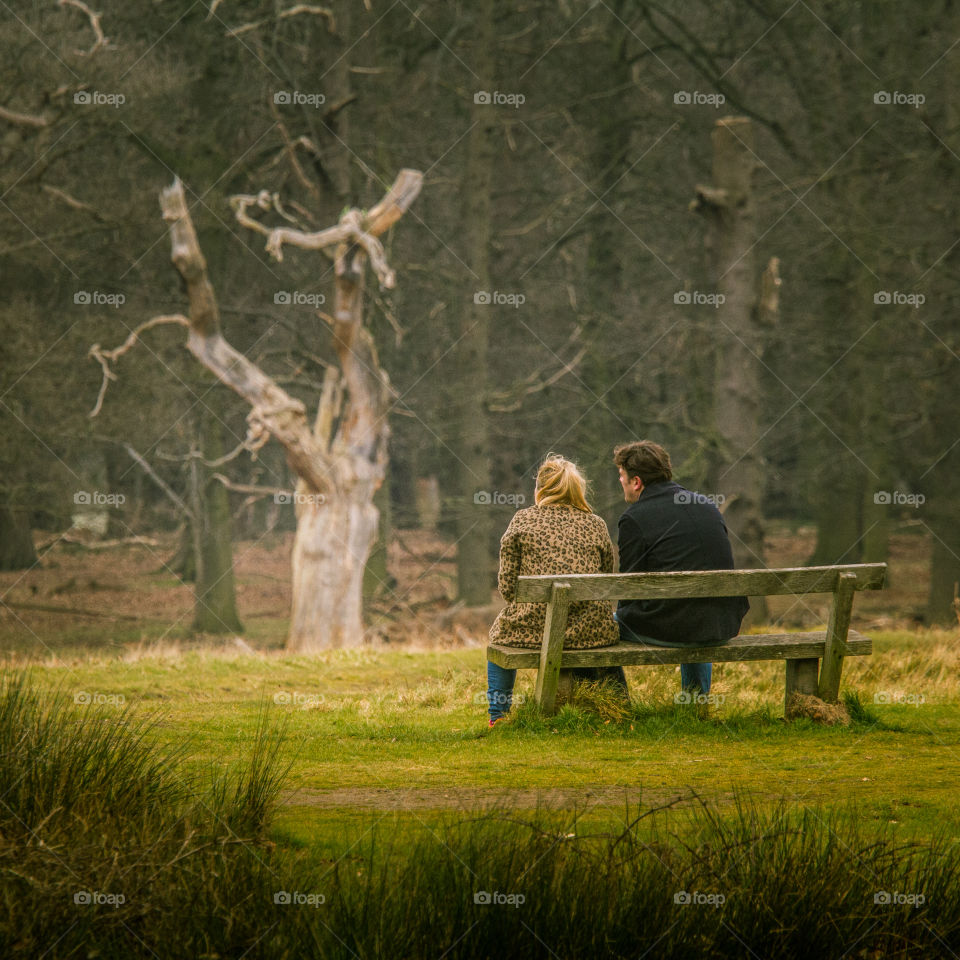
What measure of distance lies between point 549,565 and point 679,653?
825 mm

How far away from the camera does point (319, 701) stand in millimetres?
7609

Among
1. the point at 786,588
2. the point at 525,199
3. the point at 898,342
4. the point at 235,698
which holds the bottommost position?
the point at 235,698

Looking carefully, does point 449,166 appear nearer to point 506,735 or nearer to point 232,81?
point 232,81

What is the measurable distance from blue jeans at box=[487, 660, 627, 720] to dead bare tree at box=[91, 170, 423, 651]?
358 inches

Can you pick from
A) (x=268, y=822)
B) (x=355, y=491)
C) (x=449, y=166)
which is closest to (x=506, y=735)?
(x=268, y=822)

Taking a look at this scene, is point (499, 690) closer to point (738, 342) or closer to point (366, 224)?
point (366, 224)

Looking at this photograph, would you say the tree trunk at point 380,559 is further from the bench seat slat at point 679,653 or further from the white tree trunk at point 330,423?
Answer: the bench seat slat at point 679,653

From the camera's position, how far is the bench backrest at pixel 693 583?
5637 millimetres

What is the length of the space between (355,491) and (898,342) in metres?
9.59

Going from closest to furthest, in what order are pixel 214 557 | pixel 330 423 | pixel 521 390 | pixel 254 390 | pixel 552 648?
pixel 552 648 < pixel 254 390 < pixel 330 423 < pixel 521 390 < pixel 214 557

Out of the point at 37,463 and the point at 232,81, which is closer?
the point at 37,463

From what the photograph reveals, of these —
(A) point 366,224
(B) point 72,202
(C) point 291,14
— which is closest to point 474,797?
(A) point 366,224

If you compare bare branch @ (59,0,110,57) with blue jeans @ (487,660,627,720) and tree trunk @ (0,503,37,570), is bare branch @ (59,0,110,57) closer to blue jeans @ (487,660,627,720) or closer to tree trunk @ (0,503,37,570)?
tree trunk @ (0,503,37,570)

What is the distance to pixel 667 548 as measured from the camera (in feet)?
20.4
